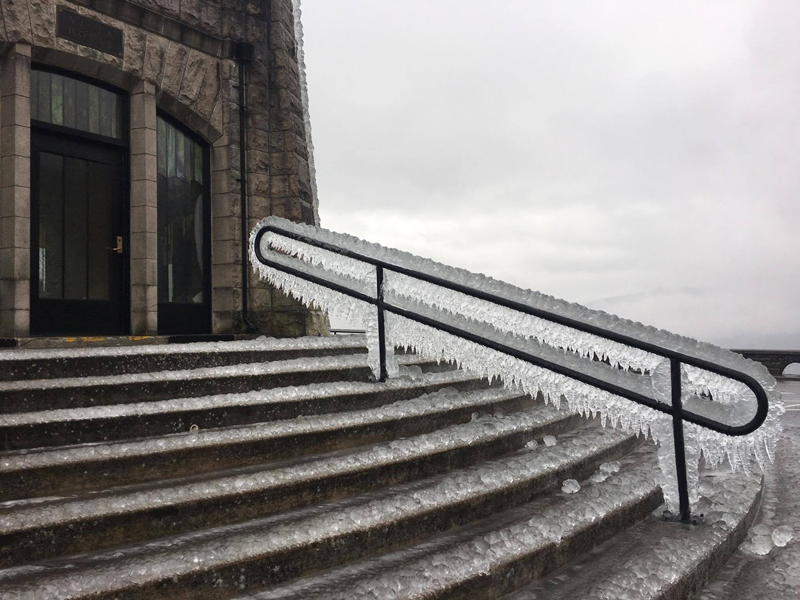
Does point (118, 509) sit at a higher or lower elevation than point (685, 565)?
higher

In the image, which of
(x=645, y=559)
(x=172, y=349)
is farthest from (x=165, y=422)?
(x=645, y=559)

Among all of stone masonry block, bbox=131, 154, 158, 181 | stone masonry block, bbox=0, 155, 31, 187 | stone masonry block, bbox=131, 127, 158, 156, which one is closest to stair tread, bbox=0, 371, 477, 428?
stone masonry block, bbox=0, 155, 31, 187

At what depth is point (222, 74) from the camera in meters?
8.48

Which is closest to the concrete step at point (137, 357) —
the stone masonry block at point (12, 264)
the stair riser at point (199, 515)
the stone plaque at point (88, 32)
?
the stair riser at point (199, 515)

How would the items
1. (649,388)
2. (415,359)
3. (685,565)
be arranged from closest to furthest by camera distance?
(685,565) < (649,388) < (415,359)

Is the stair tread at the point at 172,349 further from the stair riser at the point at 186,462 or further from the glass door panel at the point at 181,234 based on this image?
the glass door panel at the point at 181,234

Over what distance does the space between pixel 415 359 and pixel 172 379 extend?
2371mm

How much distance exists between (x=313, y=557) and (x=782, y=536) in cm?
282

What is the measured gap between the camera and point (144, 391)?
12.9ft

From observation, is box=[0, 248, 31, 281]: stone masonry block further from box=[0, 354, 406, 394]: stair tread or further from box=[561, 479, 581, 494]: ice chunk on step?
box=[561, 479, 581, 494]: ice chunk on step

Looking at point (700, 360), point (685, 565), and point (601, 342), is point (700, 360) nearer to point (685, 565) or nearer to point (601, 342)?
point (601, 342)

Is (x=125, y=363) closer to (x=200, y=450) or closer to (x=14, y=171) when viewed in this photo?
(x=200, y=450)

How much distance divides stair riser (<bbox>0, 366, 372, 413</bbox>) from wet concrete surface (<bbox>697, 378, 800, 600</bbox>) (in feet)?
9.56

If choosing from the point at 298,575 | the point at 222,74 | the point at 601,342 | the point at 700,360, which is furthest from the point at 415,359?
the point at 222,74
